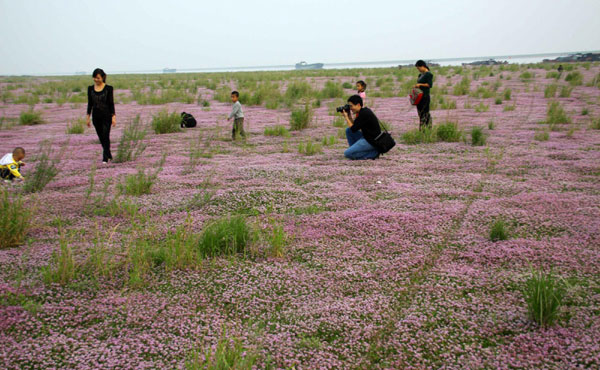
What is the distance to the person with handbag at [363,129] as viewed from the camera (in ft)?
32.2

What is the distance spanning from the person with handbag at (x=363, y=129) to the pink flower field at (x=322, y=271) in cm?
81

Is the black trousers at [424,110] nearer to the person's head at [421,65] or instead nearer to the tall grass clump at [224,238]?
the person's head at [421,65]

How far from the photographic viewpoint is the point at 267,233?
5711 millimetres

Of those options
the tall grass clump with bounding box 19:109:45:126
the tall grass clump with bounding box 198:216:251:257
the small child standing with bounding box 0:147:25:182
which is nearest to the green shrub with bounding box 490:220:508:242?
the tall grass clump with bounding box 198:216:251:257

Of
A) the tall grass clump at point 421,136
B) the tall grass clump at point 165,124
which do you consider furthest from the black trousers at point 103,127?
the tall grass clump at point 421,136

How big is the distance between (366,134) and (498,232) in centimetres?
513

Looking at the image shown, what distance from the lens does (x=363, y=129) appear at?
9914 mm

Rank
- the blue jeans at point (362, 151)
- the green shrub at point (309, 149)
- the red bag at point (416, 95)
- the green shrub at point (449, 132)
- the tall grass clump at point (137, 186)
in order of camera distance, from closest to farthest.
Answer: the tall grass clump at point (137, 186) → the blue jeans at point (362, 151) → the green shrub at point (309, 149) → the red bag at point (416, 95) → the green shrub at point (449, 132)

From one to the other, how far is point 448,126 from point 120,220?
974cm

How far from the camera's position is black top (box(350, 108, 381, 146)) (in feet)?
32.2

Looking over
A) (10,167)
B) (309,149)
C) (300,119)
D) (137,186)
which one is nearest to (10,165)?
(10,167)

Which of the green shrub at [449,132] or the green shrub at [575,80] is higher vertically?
the green shrub at [575,80]

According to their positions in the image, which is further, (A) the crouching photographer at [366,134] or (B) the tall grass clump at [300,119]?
(B) the tall grass clump at [300,119]

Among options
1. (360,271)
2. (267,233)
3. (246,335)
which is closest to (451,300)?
(360,271)
